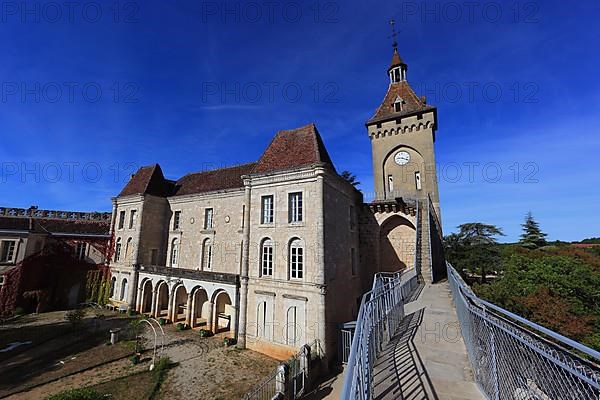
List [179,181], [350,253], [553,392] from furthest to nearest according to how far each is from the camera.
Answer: [179,181]
[350,253]
[553,392]

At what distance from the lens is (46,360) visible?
47.9ft

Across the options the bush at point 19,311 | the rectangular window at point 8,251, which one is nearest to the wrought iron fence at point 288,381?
the bush at point 19,311

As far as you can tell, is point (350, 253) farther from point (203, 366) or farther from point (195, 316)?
point (195, 316)

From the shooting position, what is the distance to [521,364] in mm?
3461

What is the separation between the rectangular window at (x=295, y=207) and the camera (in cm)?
1584

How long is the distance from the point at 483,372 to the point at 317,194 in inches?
453

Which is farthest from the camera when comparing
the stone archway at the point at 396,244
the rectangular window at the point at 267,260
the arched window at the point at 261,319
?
the stone archway at the point at 396,244

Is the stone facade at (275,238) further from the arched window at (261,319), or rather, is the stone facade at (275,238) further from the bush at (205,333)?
the bush at (205,333)

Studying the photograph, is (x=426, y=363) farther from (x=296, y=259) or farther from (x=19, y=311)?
Answer: (x=19, y=311)

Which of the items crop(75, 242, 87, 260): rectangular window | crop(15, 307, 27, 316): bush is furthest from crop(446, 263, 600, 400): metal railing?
crop(75, 242, 87, 260): rectangular window

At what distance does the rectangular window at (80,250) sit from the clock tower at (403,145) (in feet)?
98.1

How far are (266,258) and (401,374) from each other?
490 inches

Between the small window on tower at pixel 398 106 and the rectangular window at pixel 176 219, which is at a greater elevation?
the small window on tower at pixel 398 106

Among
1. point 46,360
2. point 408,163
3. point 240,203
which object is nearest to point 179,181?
point 240,203
